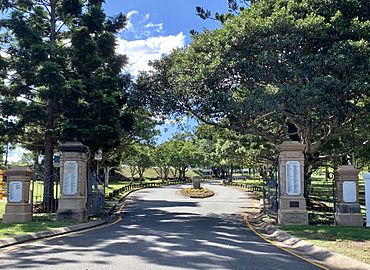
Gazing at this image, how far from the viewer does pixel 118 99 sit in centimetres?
2262

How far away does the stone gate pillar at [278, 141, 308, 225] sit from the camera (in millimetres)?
15492

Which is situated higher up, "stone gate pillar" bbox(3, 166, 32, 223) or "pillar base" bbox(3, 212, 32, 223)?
"stone gate pillar" bbox(3, 166, 32, 223)

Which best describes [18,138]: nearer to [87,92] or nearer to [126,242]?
[87,92]

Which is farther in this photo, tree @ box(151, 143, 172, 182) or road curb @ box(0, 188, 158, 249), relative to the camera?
tree @ box(151, 143, 172, 182)

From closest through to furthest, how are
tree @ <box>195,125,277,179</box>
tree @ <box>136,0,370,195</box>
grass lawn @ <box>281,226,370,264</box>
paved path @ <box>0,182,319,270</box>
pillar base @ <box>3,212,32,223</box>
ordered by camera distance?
paved path @ <box>0,182,319,270</box> → grass lawn @ <box>281,226,370,264</box> → tree @ <box>136,0,370,195</box> → pillar base @ <box>3,212,32,223</box> → tree @ <box>195,125,277,179</box>

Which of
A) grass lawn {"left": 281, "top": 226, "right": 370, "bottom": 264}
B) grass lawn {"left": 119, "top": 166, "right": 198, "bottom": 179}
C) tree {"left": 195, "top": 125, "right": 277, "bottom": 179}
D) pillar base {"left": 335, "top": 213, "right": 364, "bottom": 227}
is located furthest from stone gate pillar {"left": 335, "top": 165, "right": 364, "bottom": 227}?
grass lawn {"left": 119, "top": 166, "right": 198, "bottom": 179}

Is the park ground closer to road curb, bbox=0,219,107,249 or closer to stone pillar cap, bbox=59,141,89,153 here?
road curb, bbox=0,219,107,249

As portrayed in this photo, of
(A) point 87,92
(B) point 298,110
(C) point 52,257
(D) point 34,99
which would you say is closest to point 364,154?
(B) point 298,110


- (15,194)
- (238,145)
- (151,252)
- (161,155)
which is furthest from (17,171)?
(161,155)

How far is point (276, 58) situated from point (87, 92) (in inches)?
374

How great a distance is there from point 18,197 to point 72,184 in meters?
1.97

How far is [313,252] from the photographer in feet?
33.2

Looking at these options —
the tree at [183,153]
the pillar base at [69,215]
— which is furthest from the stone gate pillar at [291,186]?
the tree at [183,153]

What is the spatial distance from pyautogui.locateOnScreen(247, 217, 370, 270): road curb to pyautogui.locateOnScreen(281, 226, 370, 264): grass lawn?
0.72ft
